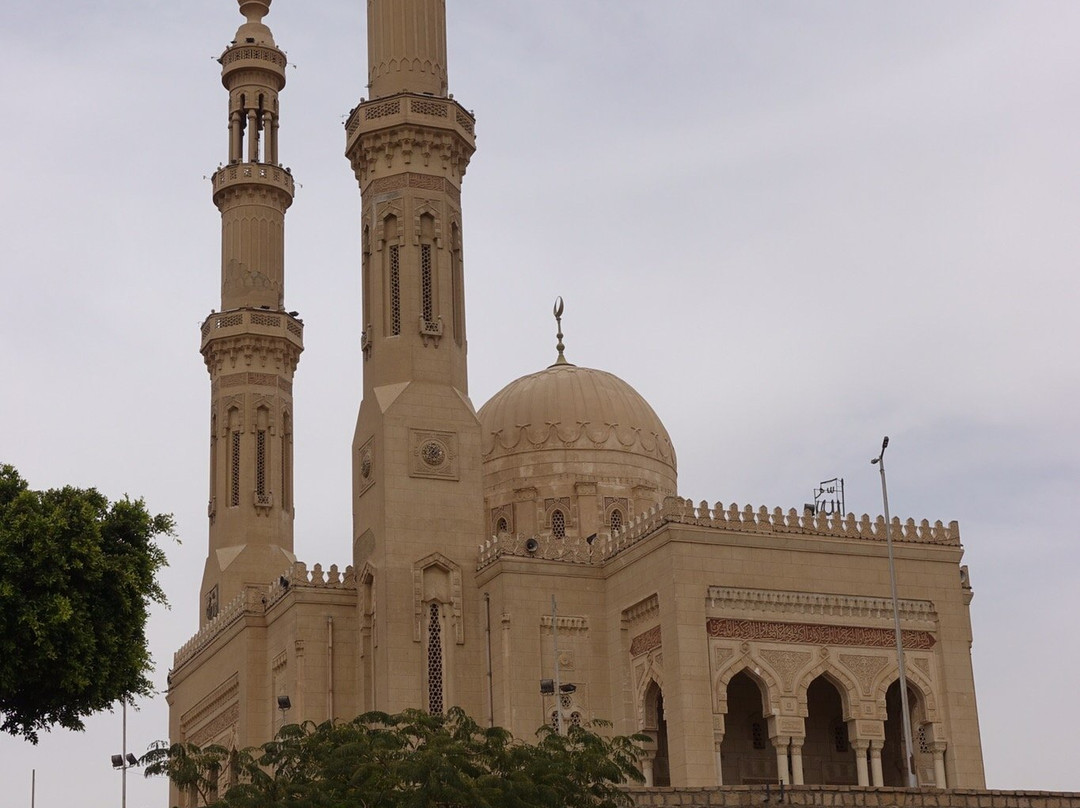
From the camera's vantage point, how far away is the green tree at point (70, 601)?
2969cm

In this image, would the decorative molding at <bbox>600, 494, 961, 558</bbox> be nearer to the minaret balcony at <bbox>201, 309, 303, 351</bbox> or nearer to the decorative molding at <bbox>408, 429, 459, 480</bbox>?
the decorative molding at <bbox>408, 429, 459, 480</bbox>

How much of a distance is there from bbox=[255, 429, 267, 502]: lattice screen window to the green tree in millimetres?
17766

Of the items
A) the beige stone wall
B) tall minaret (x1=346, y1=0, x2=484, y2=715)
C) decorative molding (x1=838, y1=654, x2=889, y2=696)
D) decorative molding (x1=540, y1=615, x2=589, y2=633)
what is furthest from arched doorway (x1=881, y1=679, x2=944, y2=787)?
tall minaret (x1=346, y1=0, x2=484, y2=715)

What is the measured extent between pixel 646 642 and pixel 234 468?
16375mm

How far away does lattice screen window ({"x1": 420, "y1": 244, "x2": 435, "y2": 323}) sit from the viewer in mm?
41812

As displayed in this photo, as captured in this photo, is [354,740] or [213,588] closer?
[354,740]

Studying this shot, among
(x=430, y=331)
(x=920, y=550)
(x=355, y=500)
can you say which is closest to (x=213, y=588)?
(x=355, y=500)

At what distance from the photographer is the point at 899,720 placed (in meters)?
39.5

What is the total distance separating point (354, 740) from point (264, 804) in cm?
171

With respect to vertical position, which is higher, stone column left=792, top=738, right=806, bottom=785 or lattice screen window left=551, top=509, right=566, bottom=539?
lattice screen window left=551, top=509, right=566, bottom=539

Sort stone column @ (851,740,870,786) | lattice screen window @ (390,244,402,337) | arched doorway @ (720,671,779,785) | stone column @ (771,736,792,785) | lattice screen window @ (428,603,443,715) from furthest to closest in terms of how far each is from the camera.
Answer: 1. lattice screen window @ (390,244,402,337)
2. lattice screen window @ (428,603,443,715)
3. arched doorway @ (720,671,779,785)
4. stone column @ (851,740,870,786)
5. stone column @ (771,736,792,785)

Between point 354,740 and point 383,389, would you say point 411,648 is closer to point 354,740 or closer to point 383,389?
point 383,389

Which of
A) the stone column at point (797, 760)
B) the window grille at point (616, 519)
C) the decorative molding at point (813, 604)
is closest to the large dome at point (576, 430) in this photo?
the window grille at point (616, 519)

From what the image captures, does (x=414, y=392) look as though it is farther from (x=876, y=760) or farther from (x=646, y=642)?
(x=876, y=760)
